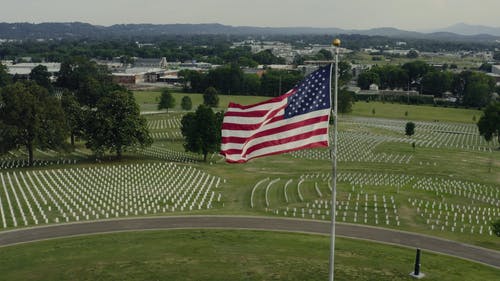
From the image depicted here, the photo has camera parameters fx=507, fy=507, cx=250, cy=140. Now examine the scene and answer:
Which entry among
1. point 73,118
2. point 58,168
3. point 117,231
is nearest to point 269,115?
point 117,231

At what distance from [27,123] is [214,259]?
45.1 meters

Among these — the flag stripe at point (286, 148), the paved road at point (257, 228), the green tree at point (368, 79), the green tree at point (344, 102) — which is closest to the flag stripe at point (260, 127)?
the flag stripe at point (286, 148)

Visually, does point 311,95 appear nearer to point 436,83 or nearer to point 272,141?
point 272,141

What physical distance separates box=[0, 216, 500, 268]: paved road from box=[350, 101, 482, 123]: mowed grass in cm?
9395

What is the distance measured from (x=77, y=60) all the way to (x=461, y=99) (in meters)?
130

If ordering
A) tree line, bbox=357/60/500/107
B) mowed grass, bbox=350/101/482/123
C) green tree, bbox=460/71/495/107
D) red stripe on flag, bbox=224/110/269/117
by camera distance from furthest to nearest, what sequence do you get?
tree line, bbox=357/60/500/107, green tree, bbox=460/71/495/107, mowed grass, bbox=350/101/482/123, red stripe on flag, bbox=224/110/269/117

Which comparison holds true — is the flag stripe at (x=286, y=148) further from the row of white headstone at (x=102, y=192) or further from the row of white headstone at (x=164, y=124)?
the row of white headstone at (x=164, y=124)

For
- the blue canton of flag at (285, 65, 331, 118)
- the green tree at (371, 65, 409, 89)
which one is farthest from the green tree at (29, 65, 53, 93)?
the blue canton of flag at (285, 65, 331, 118)

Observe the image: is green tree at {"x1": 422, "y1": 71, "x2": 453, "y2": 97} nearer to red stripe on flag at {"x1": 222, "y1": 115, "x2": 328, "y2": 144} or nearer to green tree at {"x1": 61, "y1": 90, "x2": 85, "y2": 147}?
green tree at {"x1": 61, "y1": 90, "x2": 85, "y2": 147}

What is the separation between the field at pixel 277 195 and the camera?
37.0 m

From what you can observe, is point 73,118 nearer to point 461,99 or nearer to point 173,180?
point 173,180

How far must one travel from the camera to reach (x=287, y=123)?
73.0ft

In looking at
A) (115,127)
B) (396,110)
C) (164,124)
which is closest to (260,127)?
(115,127)

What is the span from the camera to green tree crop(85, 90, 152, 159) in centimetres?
7369
